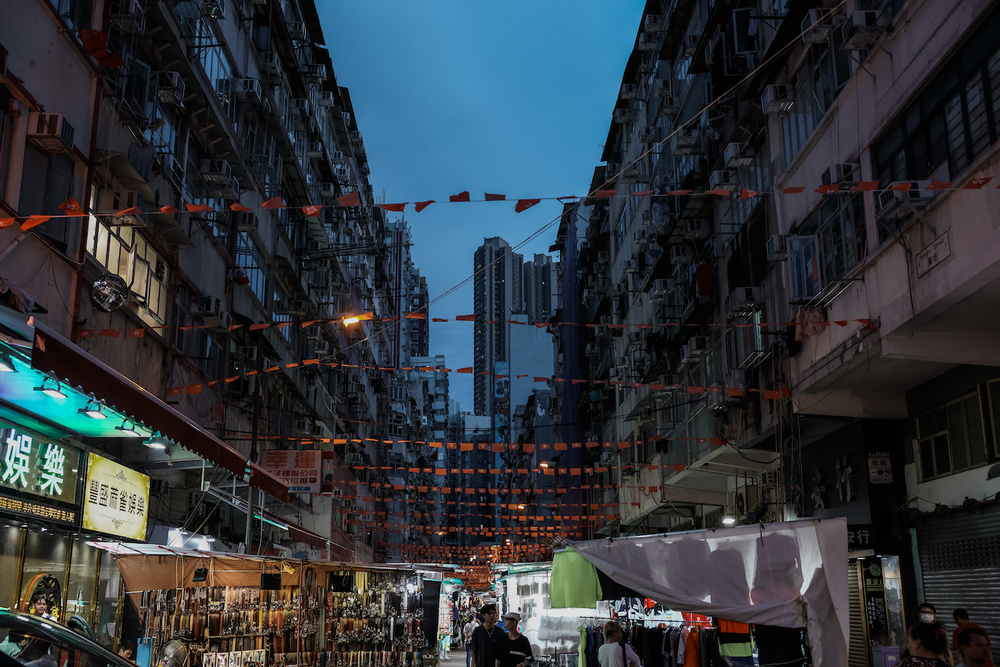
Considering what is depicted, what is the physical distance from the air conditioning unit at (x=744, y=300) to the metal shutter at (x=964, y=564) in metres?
4.93

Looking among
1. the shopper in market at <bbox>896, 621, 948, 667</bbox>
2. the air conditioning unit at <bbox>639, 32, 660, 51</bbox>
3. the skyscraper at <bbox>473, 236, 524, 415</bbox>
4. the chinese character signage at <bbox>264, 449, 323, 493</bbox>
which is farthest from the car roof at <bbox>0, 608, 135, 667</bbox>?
the skyscraper at <bbox>473, 236, 524, 415</bbox>

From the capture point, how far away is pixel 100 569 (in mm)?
12688

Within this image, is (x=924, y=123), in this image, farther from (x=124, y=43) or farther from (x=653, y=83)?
(x=653, y=83)

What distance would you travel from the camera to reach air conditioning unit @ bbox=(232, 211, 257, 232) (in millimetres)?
20259

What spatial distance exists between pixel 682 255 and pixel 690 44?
207 inches

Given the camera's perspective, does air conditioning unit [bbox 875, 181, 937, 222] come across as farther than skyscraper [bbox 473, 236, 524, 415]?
No

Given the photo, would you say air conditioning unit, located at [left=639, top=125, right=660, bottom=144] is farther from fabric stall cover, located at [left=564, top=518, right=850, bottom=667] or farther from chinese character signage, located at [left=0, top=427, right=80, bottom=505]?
chinese character signage, located at [left=0, top=427, right=80, bottom=505]

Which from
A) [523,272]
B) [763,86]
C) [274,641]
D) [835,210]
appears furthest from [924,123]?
[523,272]

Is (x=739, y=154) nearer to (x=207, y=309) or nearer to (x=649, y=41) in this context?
(x=207, y=309)

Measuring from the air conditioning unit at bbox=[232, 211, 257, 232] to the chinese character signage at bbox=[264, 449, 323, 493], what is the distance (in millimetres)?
5378

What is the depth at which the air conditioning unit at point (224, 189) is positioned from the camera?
58.5 feet

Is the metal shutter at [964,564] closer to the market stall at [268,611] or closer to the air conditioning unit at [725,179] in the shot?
the air conditioning unit at [725,179]

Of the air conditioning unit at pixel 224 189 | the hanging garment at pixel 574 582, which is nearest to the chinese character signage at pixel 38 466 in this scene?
the hanging garment at pixel 574 582

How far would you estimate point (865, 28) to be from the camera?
11.6 m
